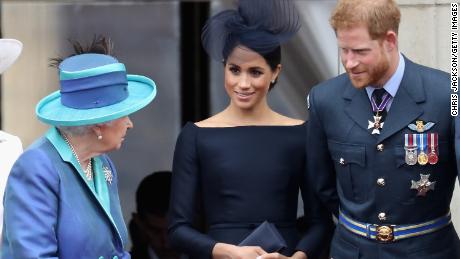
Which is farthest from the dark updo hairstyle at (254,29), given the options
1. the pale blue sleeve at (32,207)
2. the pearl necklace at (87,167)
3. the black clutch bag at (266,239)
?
the pale blue sleeve at (32,207)

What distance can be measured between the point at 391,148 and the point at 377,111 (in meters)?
0.16

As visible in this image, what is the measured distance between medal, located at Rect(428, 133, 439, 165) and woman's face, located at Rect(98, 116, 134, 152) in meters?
1.16

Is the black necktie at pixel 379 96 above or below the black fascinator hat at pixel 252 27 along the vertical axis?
below

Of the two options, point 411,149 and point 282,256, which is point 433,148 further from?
point 282,256

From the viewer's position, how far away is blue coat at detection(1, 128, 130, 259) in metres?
3.87

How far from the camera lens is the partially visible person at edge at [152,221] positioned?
611 centimetres

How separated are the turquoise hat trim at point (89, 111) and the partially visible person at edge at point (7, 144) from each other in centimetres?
57

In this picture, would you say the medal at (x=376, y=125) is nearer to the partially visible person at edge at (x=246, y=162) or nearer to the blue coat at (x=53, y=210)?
the partially visible person at edge at (x=246, y=162)

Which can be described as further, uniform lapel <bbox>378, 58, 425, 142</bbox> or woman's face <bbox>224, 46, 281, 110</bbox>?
woman's face <bbox>224, 46, 281, 110</bbox>

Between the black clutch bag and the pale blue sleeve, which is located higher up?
the pale blue sleeve

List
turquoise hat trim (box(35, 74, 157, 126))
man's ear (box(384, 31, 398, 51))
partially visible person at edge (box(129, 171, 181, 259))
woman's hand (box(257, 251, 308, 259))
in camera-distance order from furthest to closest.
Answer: partially visible person at edge (box(129, 171, 181, 259)) < woman's hand (box(257, 251, 308, 259)) < man's ear (box(384, 31, 398, 51)) < turquoise hat trim (box(35, 74, 157, 126))

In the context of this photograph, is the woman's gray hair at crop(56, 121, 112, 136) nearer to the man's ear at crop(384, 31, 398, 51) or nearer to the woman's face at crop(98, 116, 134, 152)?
the woman's face at crop(98, 116, 134, 152)

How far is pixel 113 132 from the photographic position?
13.3 ft

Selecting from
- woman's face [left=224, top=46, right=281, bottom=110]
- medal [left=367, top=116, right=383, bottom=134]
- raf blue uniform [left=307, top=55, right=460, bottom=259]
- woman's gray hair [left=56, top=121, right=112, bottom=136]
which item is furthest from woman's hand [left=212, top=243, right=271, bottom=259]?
woman's gray hair [left=56, top=121, right=112, bottom=136]
